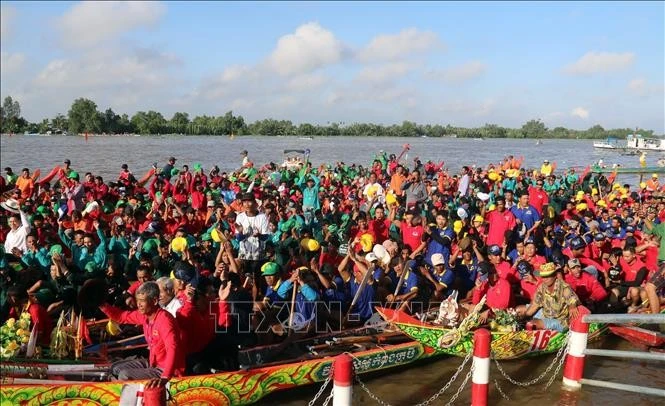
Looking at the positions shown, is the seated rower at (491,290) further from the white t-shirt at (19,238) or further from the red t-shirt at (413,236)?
the white t-shirt at (19,238)

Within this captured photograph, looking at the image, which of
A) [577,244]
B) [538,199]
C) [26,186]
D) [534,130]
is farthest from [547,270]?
[534,130]

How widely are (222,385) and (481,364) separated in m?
2.31

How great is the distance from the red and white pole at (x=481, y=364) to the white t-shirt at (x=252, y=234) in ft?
12.3

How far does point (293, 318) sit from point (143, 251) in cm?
248

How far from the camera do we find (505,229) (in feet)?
31.7

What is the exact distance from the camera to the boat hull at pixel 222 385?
15.5ft

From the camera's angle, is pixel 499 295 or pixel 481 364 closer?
pixel 481 364

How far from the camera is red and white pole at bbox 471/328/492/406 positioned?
514 cm

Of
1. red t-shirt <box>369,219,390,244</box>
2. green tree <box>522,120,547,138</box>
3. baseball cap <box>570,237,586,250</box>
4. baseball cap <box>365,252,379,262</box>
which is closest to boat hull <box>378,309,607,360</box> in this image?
baseball cap <box>365,252,379,262</box>

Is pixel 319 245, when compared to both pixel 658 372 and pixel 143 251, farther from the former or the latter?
pixel 658 372

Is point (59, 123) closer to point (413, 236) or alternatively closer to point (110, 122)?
point (110, 122)

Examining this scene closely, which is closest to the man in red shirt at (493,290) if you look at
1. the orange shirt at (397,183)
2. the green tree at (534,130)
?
the orange shirt at (397,183)

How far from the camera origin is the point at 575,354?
598 centimetres

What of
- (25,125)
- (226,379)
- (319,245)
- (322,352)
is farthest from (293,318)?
(25,125)
